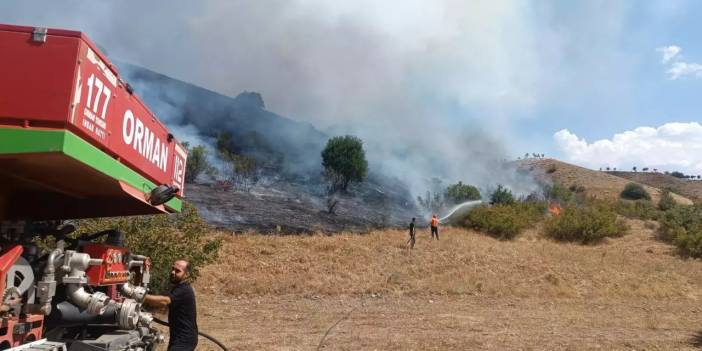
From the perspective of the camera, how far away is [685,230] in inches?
1169

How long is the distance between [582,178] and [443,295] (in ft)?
227

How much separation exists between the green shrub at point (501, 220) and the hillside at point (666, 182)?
63.4 metres

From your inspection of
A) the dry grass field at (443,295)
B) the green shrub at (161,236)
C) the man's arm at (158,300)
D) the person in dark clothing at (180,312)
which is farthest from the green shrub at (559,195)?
the man's arm at (158,300)

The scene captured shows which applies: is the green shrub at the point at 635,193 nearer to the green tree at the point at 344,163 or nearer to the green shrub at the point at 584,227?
the green shrub at the point at 584,227

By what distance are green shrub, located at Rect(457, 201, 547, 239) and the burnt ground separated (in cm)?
492

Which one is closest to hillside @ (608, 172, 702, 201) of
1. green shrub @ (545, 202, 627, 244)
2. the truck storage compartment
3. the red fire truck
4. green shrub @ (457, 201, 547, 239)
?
green shrub @ (545, 202, 627, 244)

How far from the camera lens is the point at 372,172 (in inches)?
2436

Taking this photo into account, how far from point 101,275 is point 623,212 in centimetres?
4457

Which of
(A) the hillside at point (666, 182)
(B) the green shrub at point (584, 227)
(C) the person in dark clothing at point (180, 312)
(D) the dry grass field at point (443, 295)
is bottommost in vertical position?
(D) the dry grass field at point (443, 295)

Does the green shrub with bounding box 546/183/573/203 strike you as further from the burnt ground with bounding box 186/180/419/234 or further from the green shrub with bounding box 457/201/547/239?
the green shrub with bounding box 457/201/547/239

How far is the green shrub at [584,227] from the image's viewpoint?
30406mm

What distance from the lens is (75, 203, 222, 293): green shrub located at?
10367mm

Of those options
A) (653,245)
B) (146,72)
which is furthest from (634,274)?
(146,72)

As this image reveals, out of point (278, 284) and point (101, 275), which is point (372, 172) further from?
point (101, 275)
